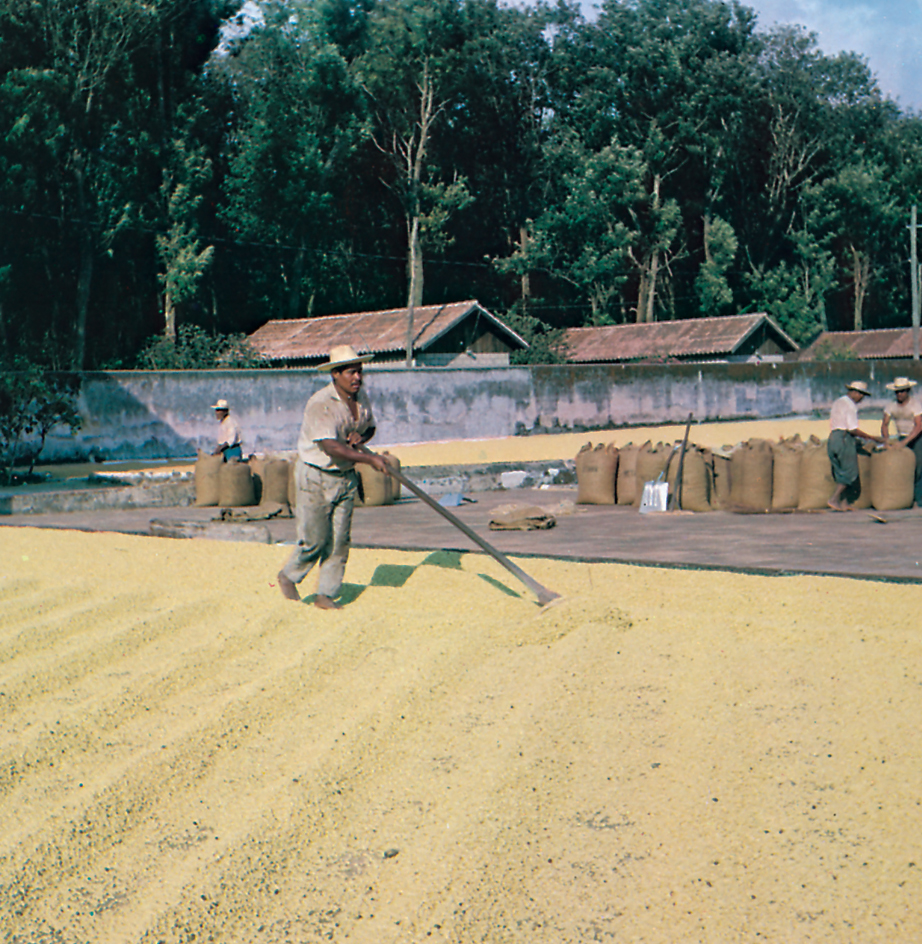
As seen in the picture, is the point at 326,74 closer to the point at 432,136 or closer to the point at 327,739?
the point at 432,136

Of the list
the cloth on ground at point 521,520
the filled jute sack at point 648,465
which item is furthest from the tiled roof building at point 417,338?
the cloth on ground at point 521,520

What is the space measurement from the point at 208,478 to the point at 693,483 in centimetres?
525

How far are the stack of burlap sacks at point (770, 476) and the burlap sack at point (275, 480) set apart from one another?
12.8 feet

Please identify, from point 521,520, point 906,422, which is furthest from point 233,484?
point 906,422

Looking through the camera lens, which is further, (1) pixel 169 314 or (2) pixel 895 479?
(1) pixel 169 314

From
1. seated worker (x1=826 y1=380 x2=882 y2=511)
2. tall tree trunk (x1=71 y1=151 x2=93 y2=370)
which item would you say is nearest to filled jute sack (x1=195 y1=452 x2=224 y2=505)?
seated worker (x1=826 y1=380 x2=882 y2=511)

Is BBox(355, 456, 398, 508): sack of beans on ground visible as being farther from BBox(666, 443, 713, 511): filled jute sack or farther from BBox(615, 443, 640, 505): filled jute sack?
BBox(666, 443, 713, 511): filled jute sack

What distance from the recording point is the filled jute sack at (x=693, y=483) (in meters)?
10.7

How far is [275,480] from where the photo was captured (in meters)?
12.1

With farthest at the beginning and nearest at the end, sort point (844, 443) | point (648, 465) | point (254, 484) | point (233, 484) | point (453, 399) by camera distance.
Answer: point (453, 399)
point (254, 484)
point (233, 484)
point (648, 465)
point (844, 443)

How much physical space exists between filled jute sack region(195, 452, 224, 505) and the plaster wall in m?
7.56

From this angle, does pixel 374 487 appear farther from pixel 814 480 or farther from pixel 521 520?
pixel 814 480

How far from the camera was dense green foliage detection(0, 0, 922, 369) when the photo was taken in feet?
124

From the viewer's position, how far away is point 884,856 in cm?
324
